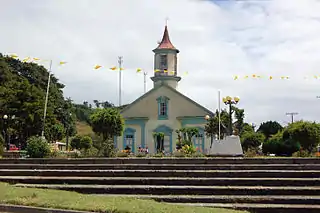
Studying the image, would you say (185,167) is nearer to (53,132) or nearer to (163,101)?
(163,101)

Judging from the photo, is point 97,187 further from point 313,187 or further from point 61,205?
point 313,187

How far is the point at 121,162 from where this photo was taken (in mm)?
15172

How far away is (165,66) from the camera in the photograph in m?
42.8

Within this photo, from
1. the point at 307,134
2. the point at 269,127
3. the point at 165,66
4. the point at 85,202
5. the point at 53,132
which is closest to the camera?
the point at 85,202

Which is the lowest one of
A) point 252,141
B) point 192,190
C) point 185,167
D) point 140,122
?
point 192,190

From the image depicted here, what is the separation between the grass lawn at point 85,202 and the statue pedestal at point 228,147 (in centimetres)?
757

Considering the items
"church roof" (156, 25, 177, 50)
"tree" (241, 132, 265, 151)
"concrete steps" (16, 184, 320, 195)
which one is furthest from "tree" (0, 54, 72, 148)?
"concrete steps" (16, 184, 320, 195)

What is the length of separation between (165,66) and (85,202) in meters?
32.8

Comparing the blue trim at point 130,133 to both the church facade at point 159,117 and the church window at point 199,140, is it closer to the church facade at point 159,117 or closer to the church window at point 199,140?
the church facade at point 159,117

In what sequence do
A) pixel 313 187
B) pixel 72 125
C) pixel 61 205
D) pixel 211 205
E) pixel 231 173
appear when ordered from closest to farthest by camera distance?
pixel 61 205, pixel 211 205, pixel 313 187, pixel 231 173, pixel 72 125

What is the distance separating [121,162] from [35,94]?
86.9 feet

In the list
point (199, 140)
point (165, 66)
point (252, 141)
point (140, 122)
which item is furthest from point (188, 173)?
point (165, 66)


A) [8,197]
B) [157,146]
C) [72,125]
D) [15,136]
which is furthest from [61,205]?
[72,125]

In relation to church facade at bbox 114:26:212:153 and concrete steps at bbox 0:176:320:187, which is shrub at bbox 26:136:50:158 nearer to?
concrete steps at bbox 0:176:320:187
